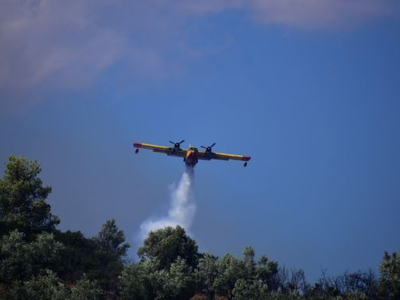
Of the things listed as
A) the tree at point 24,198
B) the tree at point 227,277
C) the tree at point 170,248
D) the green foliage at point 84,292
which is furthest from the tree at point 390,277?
the tree at point 24,198

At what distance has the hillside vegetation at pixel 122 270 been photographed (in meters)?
86.0

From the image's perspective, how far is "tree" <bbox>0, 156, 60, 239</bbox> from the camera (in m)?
106

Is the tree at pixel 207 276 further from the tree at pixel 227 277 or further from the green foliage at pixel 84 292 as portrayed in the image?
the green foliage at pixel 84 292

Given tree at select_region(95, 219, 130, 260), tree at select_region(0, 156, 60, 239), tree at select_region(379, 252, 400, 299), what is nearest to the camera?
tree at select_region(379, 252, 400, 299)

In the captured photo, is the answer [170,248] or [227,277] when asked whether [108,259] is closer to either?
[170,248]

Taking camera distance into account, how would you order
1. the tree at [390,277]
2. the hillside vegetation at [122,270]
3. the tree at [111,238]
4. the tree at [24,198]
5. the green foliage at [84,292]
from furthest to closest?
the tree at [111,238]
the tree at [24,198]
the tree at [390,277]
the hillside vegetation at [122,270]
the green foliage at [84,292]

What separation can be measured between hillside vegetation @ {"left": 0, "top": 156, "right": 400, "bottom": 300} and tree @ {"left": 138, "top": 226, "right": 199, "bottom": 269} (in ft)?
0.50

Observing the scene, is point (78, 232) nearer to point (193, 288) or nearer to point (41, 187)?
point (41, 187)

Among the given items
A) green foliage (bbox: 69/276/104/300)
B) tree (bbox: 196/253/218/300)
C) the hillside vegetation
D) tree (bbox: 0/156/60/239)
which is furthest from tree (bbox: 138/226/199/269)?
green foliage (bbox: 69/276/104/300)

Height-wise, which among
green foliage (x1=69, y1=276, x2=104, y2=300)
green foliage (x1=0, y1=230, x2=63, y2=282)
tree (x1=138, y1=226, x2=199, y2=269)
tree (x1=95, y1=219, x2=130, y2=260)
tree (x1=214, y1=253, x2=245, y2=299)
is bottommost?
green foliage (x1=69, y1=276, x2=104, y2=300)

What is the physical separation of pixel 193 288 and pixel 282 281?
61.0ft

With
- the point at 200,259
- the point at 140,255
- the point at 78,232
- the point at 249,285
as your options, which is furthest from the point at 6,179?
the point at 249,285

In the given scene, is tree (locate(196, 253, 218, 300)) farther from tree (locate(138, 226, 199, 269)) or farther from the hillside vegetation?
tree (locate(138, 226, 199, 269))

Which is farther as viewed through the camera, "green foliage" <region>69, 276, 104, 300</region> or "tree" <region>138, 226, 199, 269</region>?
"tree" <region>138, 226, 199, 269</region>
